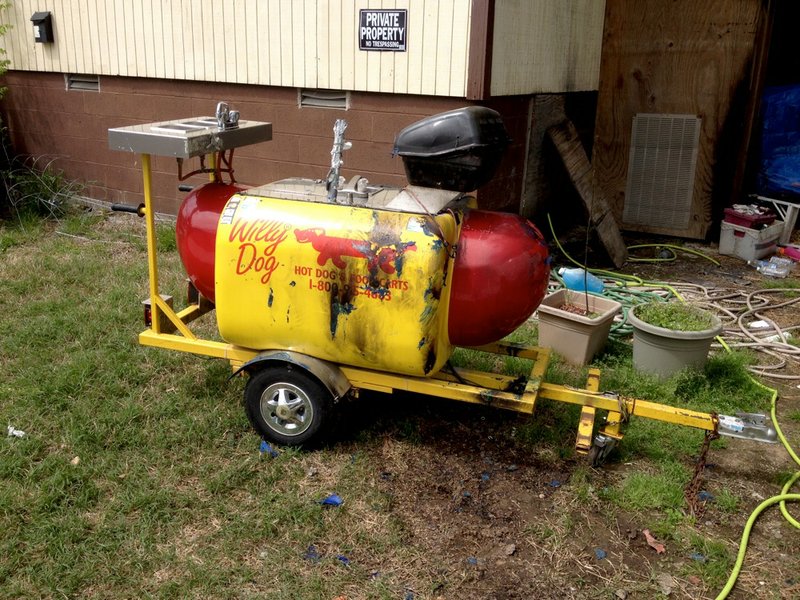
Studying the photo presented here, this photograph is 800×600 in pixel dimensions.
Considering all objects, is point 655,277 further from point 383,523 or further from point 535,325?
point 383,523

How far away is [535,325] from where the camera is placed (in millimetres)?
5605

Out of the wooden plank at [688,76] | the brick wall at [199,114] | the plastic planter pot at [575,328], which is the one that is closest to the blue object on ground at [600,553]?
the plastic planter pot at [575,328]

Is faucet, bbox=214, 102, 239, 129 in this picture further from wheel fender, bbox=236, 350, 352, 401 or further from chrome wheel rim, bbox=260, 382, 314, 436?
chrome wheel rim, bbox=260, 382, 314, 436

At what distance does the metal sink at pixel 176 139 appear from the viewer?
11.8 feet

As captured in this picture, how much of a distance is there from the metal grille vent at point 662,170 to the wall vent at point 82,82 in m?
5.88

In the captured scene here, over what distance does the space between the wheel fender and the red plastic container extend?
5385 millimetres

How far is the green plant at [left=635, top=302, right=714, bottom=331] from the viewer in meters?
4.62

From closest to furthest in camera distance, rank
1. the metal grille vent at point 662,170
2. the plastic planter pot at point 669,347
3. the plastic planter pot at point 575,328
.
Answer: the plastic planter pot at point 669,347 → the plastic planter pot at point 575,328 → the metal grille vent at point 662,170

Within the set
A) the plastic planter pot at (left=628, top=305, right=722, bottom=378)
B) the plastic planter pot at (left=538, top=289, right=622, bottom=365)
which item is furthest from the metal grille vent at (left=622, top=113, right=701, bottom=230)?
the plastic planter pot at (left=628, top=305, right=722, bottom=378)

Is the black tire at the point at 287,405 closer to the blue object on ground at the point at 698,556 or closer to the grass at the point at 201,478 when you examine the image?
the grass at the point at 201,478

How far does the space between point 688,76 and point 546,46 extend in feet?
6.79

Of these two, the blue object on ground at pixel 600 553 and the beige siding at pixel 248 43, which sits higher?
the beige siding at pixel 248 43

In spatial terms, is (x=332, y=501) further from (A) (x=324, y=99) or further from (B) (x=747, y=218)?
(B) (x=747, y=218)

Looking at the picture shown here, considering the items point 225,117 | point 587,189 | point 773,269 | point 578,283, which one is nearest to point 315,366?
point 225,117
